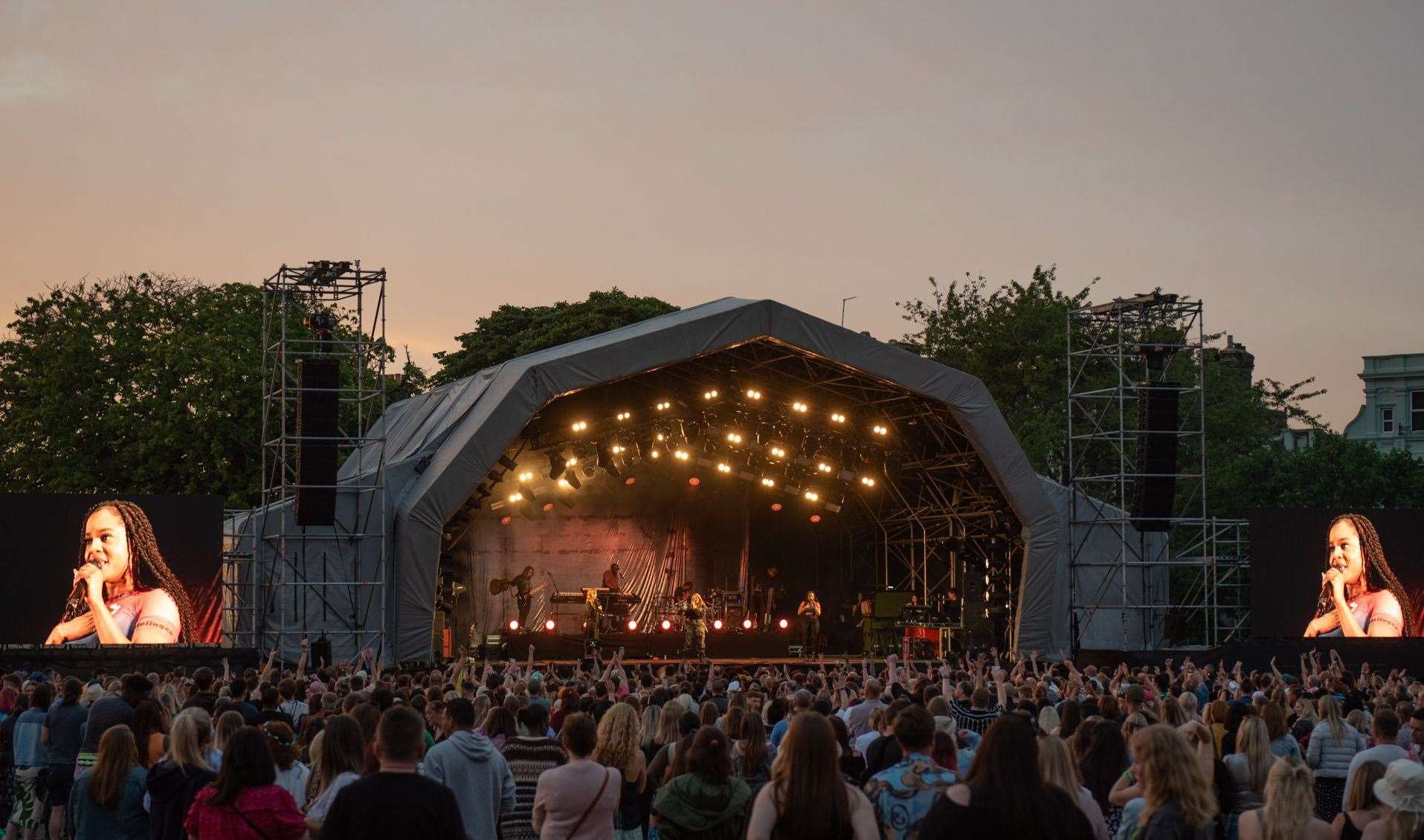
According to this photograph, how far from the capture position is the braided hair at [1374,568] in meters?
27.6

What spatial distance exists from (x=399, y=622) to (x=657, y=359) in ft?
18.4

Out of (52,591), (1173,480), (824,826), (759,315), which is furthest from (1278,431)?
(824,826)

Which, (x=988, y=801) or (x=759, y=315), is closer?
(x=988, y=801)

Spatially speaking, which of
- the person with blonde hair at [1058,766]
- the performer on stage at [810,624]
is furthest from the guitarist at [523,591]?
the person with blonde hair at [1058,766]

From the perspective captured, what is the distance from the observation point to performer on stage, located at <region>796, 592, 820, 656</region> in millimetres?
30891

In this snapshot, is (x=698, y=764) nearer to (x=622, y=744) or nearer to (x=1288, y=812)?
(x=622, y=744)

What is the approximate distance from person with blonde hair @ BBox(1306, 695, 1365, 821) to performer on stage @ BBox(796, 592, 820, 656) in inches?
887

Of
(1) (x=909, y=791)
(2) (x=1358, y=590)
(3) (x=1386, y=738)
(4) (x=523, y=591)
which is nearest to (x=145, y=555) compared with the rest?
(4) (x=523, y=591)

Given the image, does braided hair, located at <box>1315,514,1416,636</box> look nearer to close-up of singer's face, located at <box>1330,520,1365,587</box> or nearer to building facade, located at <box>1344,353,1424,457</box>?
close-up of singer's face, located at <box>1330,520,1365,587</box>

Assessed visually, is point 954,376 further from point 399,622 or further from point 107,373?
point 107,373

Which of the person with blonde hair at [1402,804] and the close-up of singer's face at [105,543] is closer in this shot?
the person with blonde hair at [1402,804]

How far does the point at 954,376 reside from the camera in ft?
86.4

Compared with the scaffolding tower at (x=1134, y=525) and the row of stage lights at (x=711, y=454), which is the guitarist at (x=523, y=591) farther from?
the scaffolding tower at (x=1134, y=525)

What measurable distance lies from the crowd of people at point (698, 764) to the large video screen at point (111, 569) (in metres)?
12.7
